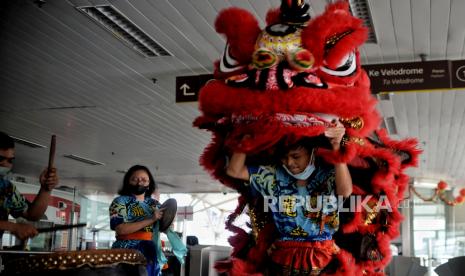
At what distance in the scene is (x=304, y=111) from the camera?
1538 millimetres

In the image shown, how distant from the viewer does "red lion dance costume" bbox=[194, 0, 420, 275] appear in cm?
155

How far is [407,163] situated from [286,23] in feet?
2.16

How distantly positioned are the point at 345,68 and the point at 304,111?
21cm

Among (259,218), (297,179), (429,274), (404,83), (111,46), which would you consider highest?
(111,46)

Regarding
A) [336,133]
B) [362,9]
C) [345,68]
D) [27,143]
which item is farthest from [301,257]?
[27,143]

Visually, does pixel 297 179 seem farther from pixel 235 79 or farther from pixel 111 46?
pixel 111 46

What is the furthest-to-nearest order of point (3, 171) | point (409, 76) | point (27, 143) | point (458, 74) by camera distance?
point (27, 143) → point (409, 76) → point (458, 74) → point (3, 171)

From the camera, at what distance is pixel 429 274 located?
20.9 feet

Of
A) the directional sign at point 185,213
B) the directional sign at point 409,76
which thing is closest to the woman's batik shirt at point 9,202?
the directional sign at point 409,76

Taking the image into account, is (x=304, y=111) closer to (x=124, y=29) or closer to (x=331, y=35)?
(x=331, y=35)

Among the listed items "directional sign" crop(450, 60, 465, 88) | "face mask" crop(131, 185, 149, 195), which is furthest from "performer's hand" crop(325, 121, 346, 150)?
"directional sign" crop(450, 60, 465, 88)

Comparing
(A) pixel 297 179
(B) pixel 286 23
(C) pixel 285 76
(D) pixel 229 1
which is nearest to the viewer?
(C) pixel 285 76

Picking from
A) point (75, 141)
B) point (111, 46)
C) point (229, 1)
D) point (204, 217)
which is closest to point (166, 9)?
point (229, 1)

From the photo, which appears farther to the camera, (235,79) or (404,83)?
(404,83)
